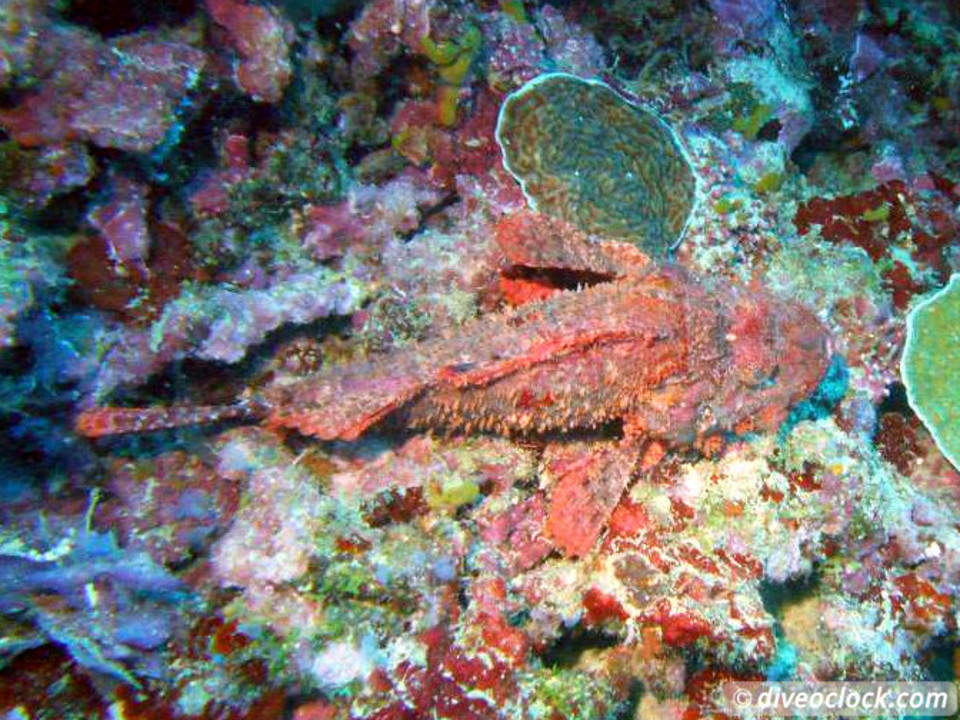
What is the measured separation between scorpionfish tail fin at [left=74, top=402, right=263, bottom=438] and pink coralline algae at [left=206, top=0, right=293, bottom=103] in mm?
2021

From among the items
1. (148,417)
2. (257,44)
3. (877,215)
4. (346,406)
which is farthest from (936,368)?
(148,417)

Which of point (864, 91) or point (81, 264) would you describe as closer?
point (81, 264)

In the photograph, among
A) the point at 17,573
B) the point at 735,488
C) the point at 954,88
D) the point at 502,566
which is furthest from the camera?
the point at 954,88

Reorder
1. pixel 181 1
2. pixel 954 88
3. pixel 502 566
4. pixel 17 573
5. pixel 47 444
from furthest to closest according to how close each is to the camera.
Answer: pixel 954 88
pixel 502 566
pixel 181 1
pixel 47 444
pixel 17 573

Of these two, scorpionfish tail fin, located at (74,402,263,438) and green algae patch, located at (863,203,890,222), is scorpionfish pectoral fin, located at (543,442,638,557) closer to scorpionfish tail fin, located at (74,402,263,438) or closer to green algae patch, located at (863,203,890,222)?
scorpionfish tail fin, located at (74,402,263,438)

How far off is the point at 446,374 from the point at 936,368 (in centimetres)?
437

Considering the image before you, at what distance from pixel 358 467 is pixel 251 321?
1.21 meters

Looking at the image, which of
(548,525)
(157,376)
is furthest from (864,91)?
Result: (157,376)

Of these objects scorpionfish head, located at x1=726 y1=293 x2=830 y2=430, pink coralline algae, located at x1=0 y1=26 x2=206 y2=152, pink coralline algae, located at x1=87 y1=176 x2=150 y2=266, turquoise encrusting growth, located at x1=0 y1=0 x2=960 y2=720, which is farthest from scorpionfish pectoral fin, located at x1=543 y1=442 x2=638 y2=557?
pink coralline algae, located at x1=0 y1=26 x2=206 y2=152

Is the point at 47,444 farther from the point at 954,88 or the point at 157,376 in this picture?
the point at 954,88

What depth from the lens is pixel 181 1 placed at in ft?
11.6

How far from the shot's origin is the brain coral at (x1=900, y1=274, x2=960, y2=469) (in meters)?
4.96

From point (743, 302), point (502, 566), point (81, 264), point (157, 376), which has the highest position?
point (743, 302)

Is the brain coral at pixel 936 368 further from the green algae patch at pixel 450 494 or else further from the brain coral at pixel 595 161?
the green algae patch at pixel 450 494
